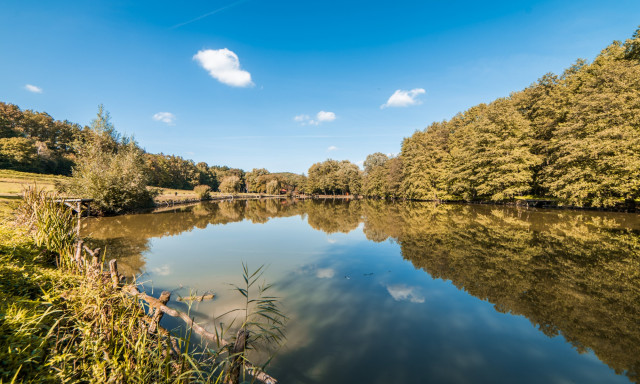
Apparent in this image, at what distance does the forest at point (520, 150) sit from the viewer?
22.6 metres

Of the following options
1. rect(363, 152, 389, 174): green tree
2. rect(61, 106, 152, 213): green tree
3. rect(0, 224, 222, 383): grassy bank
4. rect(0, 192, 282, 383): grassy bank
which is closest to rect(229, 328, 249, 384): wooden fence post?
rect(0, 192, 282, 383): grassy bank

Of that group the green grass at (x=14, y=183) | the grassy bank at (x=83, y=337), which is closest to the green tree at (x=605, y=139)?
the grassy bank at (x=83, y=337)

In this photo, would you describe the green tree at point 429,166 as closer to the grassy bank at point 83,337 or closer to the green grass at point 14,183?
the grassy bank at point 83,337

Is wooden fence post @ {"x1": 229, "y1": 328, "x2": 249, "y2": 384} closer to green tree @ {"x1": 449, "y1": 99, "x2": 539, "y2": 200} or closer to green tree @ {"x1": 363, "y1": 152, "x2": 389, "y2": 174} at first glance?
green tree @ {"x1": 449, "y1": 99, "x2": 539, "y2": 200}

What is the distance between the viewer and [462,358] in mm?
4453

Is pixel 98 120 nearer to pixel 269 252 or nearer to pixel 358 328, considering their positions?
pixel 269 252

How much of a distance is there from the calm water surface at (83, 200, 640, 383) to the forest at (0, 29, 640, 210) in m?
13.0

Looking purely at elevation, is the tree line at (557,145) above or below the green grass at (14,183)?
above


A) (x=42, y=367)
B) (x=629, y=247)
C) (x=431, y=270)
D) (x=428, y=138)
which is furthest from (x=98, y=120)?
(x=428, y=138)

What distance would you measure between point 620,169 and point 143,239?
37378mm

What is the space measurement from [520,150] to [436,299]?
3427cm

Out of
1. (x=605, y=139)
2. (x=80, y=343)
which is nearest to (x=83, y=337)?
(x=80, y=343)

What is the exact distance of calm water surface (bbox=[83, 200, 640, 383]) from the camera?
13.9ft

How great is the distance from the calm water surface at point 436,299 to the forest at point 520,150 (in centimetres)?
1297
